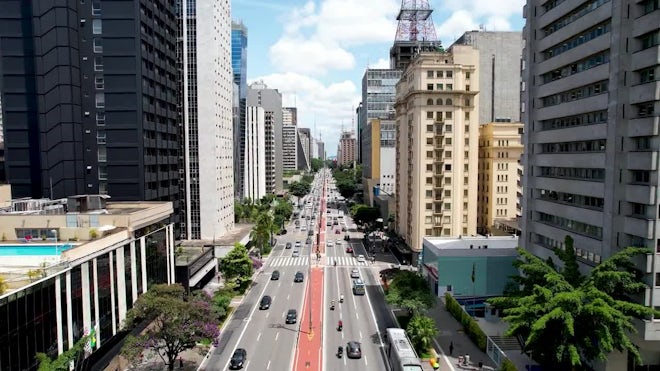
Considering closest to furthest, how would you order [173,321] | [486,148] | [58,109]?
[173,321]
[58,109]
[486,148]

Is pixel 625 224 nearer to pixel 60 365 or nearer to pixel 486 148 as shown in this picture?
pixel 60 365

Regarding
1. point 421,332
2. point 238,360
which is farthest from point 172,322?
point 421,332

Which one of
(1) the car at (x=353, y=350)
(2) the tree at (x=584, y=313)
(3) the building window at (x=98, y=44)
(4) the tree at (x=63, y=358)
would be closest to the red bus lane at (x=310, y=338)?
(1) the car at (x=353, y=350)

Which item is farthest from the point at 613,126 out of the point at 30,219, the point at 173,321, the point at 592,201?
the point at 30,219

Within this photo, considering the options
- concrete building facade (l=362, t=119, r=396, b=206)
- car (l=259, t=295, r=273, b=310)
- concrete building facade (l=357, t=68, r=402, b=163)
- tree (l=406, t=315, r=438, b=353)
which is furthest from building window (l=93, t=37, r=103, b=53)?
concrete building facade (l=357, t=68, r=402, b=163)

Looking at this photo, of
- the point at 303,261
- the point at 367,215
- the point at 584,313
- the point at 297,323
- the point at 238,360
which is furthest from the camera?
the point at 367,215

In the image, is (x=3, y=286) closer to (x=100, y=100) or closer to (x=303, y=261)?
(x=100, y=100)

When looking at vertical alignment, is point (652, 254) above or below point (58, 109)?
below
